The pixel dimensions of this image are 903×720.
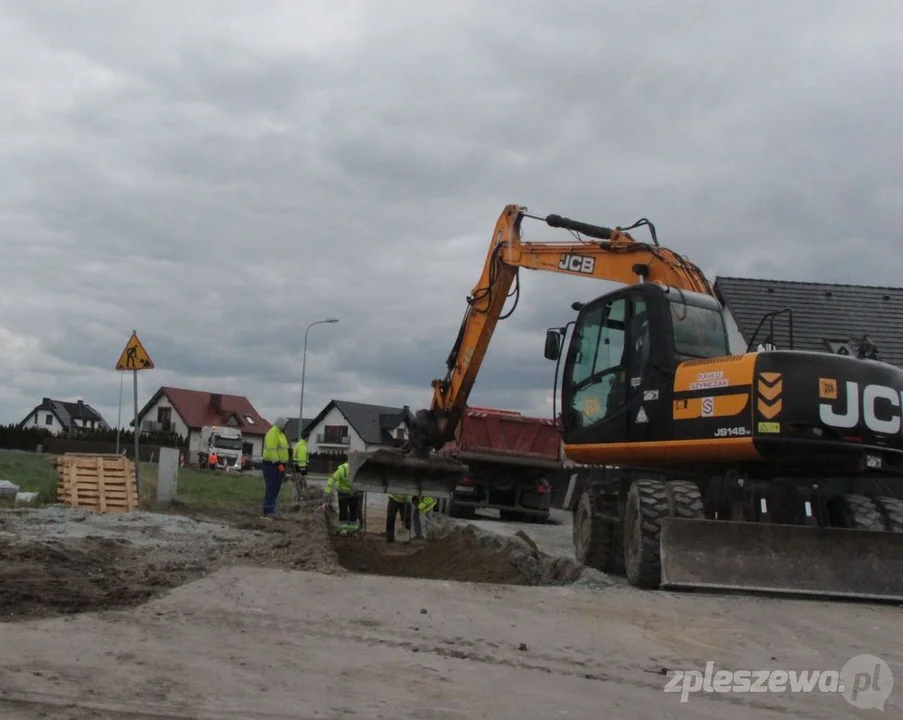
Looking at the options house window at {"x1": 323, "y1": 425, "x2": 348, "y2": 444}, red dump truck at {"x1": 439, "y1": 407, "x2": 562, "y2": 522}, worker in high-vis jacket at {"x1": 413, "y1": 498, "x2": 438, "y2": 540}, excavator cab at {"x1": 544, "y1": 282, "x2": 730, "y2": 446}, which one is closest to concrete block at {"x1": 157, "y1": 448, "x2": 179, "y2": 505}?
worker in high-vis jacket at {"x1": 413, "y1": 498, "x2": 438, "y2": 540}

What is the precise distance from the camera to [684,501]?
8.68 meters

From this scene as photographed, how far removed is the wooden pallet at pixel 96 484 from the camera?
13062 mm

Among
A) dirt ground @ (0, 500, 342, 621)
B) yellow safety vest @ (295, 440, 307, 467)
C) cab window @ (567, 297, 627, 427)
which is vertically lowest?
dirt ground @ (0, 500, 342, 621)

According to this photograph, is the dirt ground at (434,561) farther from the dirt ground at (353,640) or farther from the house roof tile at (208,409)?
the house roof tile at (208,409)

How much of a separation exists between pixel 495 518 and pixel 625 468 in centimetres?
1203

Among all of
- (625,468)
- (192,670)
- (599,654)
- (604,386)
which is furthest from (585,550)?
(192,670)

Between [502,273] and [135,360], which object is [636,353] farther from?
[135,360]

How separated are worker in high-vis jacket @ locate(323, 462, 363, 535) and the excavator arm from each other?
2027 mm

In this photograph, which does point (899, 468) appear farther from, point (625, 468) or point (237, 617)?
point (237, 617)

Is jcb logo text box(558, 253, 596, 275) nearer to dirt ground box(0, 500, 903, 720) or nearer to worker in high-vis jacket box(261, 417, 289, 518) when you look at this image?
dirt ground box(0, 500, 903, 720)

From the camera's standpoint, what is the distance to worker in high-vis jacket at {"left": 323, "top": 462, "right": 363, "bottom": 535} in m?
14.1

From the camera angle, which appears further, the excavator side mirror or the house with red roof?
the house with red roof

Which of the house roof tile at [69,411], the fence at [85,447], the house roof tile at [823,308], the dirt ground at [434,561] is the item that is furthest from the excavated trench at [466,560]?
the house roof tile at [69,411]

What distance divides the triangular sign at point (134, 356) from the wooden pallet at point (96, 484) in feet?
4.64
